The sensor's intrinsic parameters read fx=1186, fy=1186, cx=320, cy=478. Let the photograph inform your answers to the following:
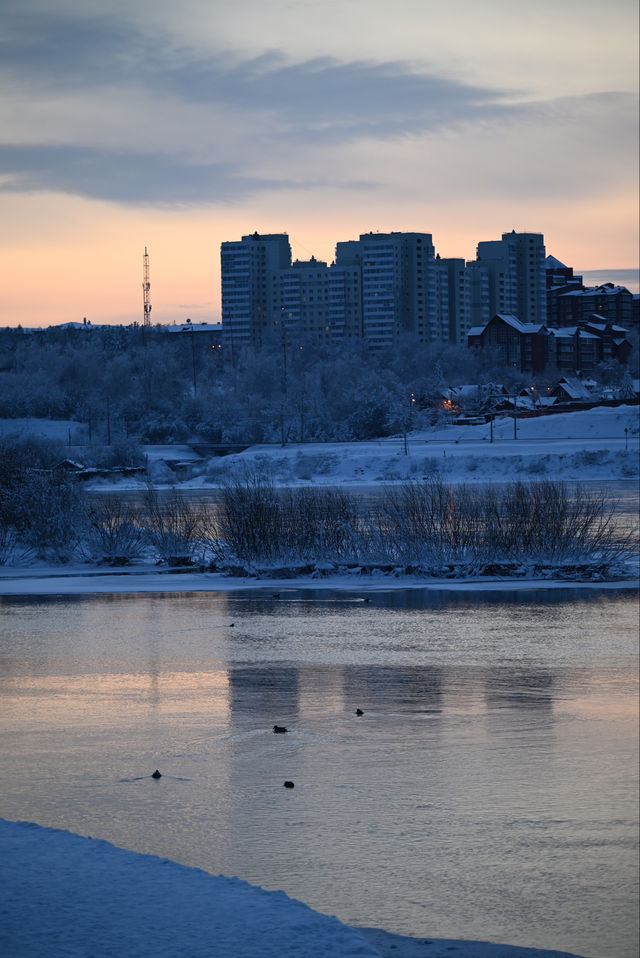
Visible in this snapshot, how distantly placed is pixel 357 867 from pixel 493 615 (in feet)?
37.4

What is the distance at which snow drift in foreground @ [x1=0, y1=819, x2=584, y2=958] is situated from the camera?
6012 millimetres

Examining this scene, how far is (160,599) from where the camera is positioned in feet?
71.5

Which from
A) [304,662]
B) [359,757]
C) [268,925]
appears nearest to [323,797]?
[359,757]

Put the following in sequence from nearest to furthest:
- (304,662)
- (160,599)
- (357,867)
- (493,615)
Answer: (357,867) → (304,662) → (493,615) → (160,599)

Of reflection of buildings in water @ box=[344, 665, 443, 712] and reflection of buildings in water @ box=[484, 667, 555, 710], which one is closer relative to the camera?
reflection of buildings in water @ box=[484, 667, 555, 710]

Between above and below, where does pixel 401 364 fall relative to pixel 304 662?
above

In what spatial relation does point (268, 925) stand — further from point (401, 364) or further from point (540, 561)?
point (401, 364)

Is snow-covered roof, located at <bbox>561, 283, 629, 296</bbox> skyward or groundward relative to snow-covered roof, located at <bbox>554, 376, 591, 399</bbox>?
skyward

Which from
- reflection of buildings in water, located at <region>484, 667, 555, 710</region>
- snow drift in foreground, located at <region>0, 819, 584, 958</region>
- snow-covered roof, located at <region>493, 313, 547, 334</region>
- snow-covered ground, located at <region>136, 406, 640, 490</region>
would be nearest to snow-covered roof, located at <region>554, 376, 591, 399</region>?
snow-covered ground, located at <region>136, 406, 640, 490</region>

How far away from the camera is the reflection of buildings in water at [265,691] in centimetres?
1196

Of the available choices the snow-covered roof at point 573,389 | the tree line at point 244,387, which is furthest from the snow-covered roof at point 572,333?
the snow-covered roof at point 573,389

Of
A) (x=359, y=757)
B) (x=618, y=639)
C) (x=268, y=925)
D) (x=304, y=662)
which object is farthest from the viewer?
(x=618, y=639)

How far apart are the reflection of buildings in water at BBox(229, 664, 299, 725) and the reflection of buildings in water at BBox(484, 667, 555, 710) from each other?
209 cm

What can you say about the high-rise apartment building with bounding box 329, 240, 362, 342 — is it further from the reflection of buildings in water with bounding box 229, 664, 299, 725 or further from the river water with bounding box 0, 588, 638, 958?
the reflection of buildings in water with bounding box 229, 664, 299, 725
